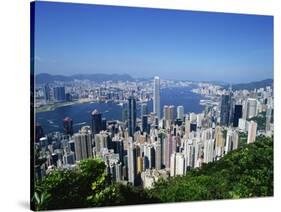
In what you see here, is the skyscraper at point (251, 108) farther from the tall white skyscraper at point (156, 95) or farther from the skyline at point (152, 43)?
the tall white skyscraper at point (156, 95)

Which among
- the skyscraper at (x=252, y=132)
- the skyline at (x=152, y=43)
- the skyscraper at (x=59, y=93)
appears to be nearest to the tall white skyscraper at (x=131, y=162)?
the skyline at (x=152, y=43)

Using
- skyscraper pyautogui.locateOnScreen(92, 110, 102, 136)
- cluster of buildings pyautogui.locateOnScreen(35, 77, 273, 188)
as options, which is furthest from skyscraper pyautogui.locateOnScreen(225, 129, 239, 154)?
skyscraper pyautogui.locateOnScreen(92, 110, 102, 136)

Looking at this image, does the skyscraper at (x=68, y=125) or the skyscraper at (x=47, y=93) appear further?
the skyscraper at (x=68, y=125)

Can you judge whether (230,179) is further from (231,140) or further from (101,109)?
(101,109)

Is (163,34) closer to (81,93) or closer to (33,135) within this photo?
(81,93)

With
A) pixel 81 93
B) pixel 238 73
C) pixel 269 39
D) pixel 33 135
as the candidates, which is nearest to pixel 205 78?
pixel 238 73

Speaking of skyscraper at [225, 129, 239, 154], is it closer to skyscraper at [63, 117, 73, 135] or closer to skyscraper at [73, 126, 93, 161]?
skyscraper at [73, 126, 93, 161]
